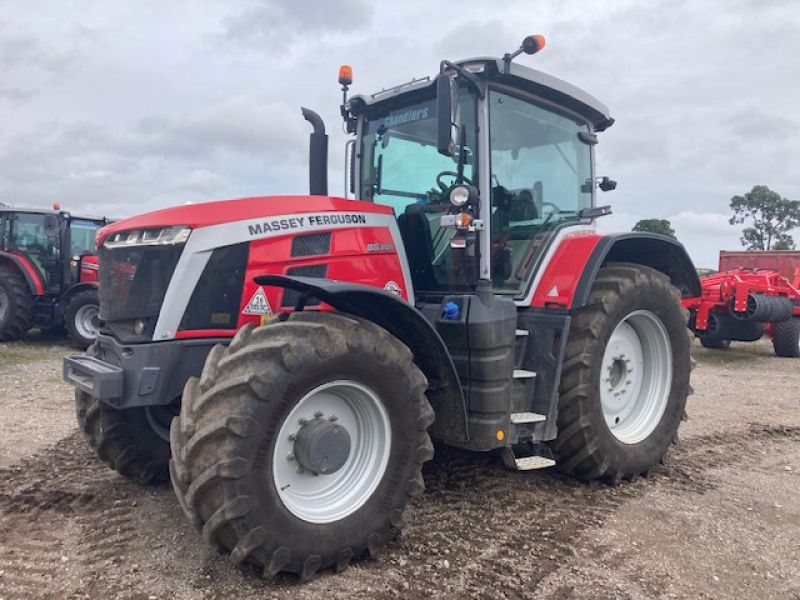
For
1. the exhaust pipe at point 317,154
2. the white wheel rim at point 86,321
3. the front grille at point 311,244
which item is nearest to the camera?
the front grille at point 311,244

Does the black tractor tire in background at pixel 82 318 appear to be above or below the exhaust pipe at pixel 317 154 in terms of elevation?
below

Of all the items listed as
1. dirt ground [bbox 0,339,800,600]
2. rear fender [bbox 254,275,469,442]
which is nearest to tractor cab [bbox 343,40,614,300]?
rear fender [bbox 254,275,469,442]

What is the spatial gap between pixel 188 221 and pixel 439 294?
1.54 meters

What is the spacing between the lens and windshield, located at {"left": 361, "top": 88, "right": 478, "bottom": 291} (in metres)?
3.98

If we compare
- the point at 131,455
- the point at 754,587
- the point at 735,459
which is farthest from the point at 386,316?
the point at 735,459

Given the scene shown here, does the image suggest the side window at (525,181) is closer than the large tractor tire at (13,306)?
Yes

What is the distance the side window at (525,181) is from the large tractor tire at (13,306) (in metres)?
9.73

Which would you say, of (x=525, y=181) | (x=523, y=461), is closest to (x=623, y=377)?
(x=523, y=461)

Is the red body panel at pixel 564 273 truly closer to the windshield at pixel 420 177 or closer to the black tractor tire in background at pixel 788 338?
the windshield at pixel 420 177

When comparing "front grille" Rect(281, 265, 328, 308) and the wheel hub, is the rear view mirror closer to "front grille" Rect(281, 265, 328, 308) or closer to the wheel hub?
"front grille" Rect(281, 265, 328, 308)

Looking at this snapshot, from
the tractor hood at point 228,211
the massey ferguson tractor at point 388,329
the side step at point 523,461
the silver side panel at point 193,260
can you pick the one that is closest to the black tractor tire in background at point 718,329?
the massey ferguson tractor at point 388,329

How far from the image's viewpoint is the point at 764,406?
7203mm

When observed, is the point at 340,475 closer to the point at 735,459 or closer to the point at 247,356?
the point at 247,356

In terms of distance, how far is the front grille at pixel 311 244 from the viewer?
343 centimetres
